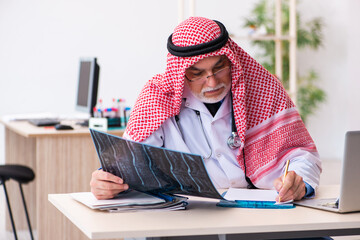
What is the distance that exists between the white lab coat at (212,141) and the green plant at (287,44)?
224 inches

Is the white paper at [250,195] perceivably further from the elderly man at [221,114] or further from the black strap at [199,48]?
the black strap at [199,48]

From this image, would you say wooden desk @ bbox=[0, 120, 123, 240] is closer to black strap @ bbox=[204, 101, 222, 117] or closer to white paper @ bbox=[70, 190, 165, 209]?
black strap @ bbox=[204, 101, 222, 117]

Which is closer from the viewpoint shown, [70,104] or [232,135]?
[232,135]

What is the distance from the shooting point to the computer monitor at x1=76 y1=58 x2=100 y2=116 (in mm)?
4539

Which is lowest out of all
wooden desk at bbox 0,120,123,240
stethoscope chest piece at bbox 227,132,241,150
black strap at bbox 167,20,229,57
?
wooden desk at bbox 0,120,123,240

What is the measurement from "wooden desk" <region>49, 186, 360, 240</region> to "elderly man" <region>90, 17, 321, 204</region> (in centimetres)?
48

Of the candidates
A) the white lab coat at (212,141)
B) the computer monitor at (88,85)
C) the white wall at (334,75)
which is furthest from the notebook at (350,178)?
the white wall at (334,75)

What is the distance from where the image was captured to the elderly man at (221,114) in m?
2.28

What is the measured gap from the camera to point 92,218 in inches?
67.1

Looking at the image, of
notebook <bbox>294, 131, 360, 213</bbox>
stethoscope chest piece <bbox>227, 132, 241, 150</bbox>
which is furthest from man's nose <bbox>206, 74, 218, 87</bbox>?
notebook <bbox>294, 131, 360, 213</bbox>

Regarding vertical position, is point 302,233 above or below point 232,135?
below

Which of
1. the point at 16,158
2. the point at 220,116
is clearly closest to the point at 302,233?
the point at 220,116

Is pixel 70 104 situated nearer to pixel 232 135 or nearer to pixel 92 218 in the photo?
pixel 232 135

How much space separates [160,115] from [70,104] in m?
5.32
